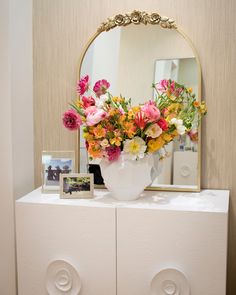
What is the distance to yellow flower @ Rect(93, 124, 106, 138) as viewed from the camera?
1.65 meters

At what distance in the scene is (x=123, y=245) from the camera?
1.67 meters

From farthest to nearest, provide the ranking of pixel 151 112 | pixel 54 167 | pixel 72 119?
pixel 54 167
pixel 72 119
pixel 151 112

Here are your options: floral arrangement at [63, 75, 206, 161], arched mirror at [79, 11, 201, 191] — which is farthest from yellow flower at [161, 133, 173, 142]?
arched mirror at [79, 11, 201, 191]

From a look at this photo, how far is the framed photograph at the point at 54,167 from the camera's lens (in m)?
1.94

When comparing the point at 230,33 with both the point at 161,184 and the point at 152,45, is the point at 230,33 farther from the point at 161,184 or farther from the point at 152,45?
the point at 161,184

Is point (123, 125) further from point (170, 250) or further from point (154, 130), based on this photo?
point (170, 250)

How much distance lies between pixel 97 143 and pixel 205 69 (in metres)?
0.65

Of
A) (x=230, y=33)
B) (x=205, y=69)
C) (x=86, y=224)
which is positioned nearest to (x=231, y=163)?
(x=205, y=69)

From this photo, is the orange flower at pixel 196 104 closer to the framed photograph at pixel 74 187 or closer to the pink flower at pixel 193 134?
the pink flower at pixel 193 134

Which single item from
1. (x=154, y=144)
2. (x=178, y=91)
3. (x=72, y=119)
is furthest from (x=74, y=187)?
(x=178, y=91)

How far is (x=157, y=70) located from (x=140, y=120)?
0.40 metres

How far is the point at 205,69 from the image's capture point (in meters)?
1.90

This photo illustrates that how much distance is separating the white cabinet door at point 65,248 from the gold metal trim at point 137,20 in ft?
2.89

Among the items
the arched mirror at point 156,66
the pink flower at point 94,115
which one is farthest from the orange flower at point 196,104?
the pink flower at point 94,115
